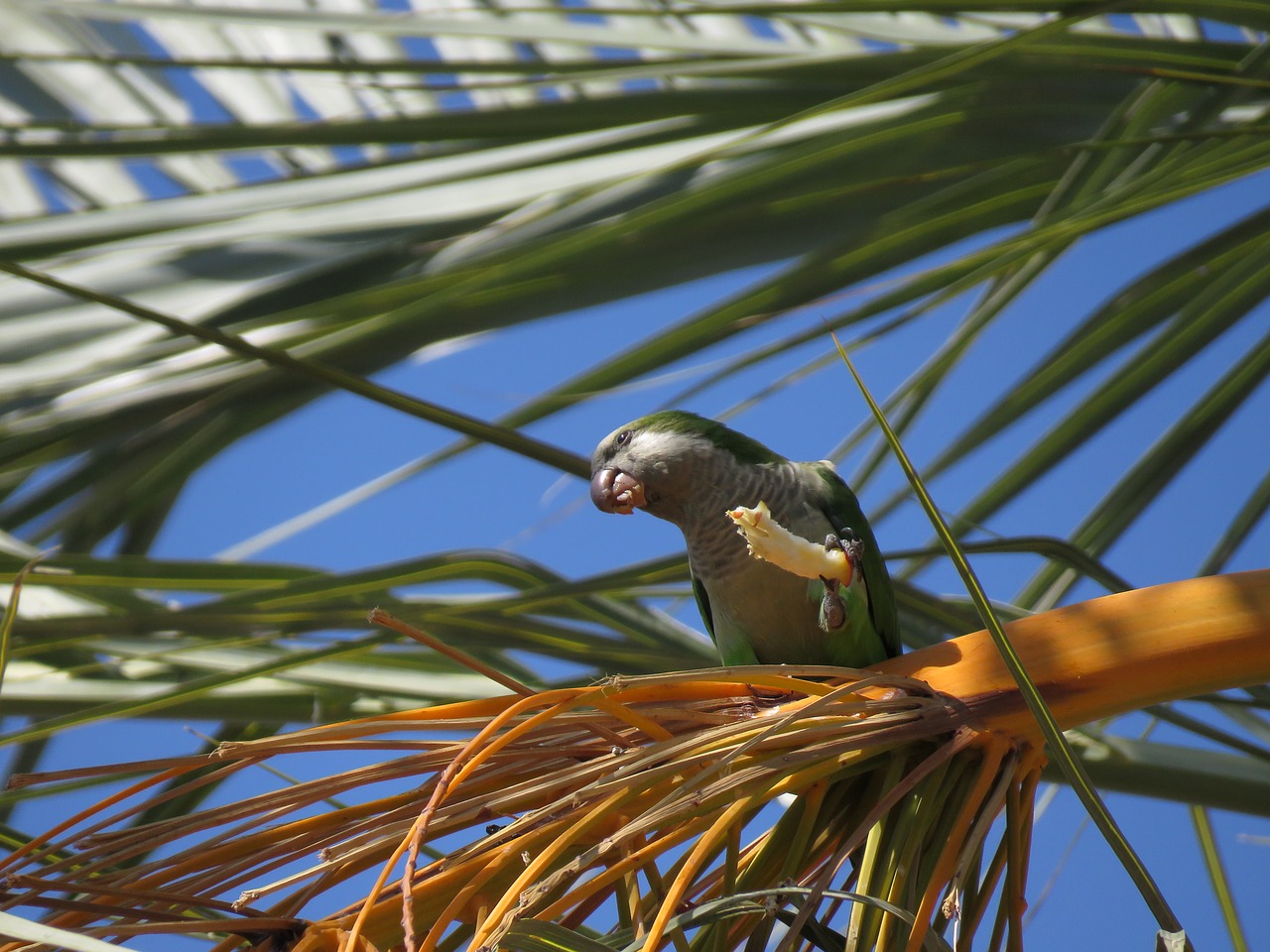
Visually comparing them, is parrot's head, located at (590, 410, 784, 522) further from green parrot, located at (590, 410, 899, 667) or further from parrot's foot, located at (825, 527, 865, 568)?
parrot's foot, located at (825, 527, 865, 568)

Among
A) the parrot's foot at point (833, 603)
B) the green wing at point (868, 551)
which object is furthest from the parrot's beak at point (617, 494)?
the parrot's foot at point (833, 603)

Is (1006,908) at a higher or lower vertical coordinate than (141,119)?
lower

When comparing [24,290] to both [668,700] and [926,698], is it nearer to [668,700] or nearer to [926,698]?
[668,700]

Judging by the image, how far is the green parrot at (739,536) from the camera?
180 cm

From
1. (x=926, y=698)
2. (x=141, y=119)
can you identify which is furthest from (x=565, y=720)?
(x=141, y=119)

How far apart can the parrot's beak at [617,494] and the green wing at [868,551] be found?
12.3 inches

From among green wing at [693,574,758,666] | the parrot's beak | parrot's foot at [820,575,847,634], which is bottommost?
parrot's foot at [820,575,847,634]

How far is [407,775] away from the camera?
2.97 feet

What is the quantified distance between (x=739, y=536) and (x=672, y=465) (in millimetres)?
209

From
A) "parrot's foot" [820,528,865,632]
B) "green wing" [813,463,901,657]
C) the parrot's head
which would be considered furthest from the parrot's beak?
"parrot's foot" [820,528,865,632]

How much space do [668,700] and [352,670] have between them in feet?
2.01

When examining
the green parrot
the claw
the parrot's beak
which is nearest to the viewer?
the claw

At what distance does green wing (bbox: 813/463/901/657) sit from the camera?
6.02 ft

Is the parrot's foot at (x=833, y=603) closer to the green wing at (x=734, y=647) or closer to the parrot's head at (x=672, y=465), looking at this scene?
the green wing at (x=734, y=647)
